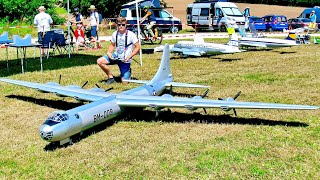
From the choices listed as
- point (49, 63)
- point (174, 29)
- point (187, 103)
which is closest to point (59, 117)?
point (187, 103)

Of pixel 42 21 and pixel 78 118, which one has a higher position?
pixel 42 21

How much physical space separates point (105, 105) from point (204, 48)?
11737 mm

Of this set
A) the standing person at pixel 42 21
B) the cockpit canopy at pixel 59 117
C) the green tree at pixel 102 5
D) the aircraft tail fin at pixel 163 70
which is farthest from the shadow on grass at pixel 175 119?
the green tree at pixel 102 5

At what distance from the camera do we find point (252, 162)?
20.3ft

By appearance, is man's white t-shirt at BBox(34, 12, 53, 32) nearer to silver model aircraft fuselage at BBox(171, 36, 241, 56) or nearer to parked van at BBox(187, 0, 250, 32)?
silver model aircraft fuselage at BBox(171, 36, 241, 56)

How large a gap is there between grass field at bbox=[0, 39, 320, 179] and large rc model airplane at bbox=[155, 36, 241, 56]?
20.4ft

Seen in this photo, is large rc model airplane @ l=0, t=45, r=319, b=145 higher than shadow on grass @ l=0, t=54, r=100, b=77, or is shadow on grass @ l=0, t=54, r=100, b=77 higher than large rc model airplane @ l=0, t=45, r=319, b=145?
shadow on grass @ l=0, t=54, r=100, b=77

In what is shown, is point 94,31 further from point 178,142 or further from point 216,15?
point 216,15

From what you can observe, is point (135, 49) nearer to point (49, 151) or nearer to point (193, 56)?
point (49, 151)

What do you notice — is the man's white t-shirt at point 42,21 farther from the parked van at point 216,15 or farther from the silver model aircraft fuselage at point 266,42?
the parked van at point 216,15

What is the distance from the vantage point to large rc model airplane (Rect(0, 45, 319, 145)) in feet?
22.0

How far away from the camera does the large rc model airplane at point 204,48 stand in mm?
18609

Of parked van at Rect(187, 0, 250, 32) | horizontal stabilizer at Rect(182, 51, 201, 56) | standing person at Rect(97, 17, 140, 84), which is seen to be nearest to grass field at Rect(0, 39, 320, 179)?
standing person at Rect(97, 17, 140, 84)

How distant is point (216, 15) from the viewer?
41.9 meters
